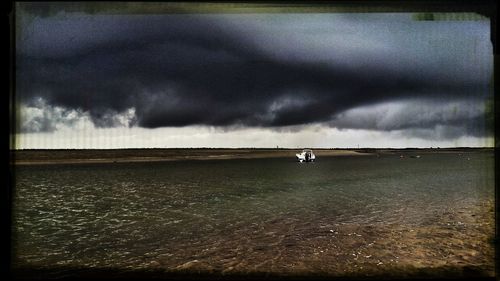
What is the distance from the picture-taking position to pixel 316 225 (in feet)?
38.7

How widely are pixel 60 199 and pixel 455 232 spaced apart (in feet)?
69.4

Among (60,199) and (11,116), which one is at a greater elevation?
(11,116)

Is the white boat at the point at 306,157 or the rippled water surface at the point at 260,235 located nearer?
the rippled water surface at the point at 260,235

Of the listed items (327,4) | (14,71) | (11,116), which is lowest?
(11,116)

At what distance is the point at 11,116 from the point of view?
3.84 meters

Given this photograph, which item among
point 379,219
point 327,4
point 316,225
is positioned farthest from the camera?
point 379,219

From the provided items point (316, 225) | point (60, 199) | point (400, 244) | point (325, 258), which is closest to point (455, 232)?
point (400, 244)

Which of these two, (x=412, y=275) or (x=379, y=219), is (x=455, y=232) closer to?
(x=379, y=219)

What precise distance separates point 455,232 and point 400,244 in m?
2.74

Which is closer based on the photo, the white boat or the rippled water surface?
the rippled water surface

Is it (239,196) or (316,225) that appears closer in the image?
(316,225)

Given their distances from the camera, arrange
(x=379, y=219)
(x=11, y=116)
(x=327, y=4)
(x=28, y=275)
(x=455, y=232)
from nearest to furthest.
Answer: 1. (x=11, y=116)
2. (x=327, y=4)
3. (x=28, y=275)
4. (x=455, y=232)
5. (x=379, y=219)

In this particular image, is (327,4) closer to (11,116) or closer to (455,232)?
(11,116)

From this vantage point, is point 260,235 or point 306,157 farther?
point 306,157
